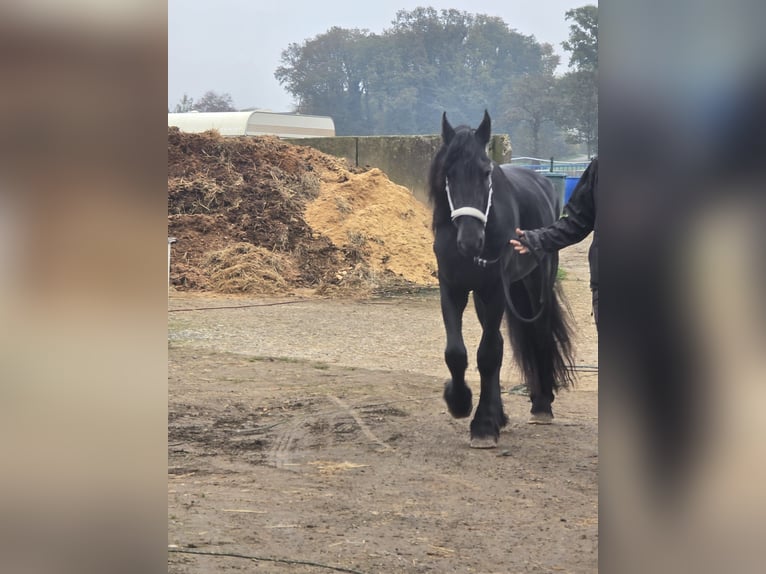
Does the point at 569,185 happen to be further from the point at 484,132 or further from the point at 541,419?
the point at 484,132

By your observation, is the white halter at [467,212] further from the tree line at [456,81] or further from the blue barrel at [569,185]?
the tree line at [456,81]

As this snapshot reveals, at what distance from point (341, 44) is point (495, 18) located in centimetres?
692

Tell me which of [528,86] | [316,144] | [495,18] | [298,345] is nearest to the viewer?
[298,345]

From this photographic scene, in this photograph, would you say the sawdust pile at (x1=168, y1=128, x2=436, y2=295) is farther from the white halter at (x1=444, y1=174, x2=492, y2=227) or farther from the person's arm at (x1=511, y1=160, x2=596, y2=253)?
the person's arm at (x1=511, y1=160, x2=596, y2=253)

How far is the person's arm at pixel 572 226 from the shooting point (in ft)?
13.1

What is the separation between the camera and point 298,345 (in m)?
9.79

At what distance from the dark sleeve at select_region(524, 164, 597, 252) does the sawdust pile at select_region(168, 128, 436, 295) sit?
971cm

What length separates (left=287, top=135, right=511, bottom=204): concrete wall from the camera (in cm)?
1816

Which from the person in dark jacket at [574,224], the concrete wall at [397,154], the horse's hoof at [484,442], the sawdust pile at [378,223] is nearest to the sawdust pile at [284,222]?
the sawdust pile at [378,223]

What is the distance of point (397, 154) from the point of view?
1853 cm

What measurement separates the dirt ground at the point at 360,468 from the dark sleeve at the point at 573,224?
1.24 meters

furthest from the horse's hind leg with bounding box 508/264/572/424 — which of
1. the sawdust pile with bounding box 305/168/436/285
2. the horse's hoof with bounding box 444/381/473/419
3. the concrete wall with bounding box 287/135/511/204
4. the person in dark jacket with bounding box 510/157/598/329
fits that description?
the concrete wall with bounding box 287/135/511/204
